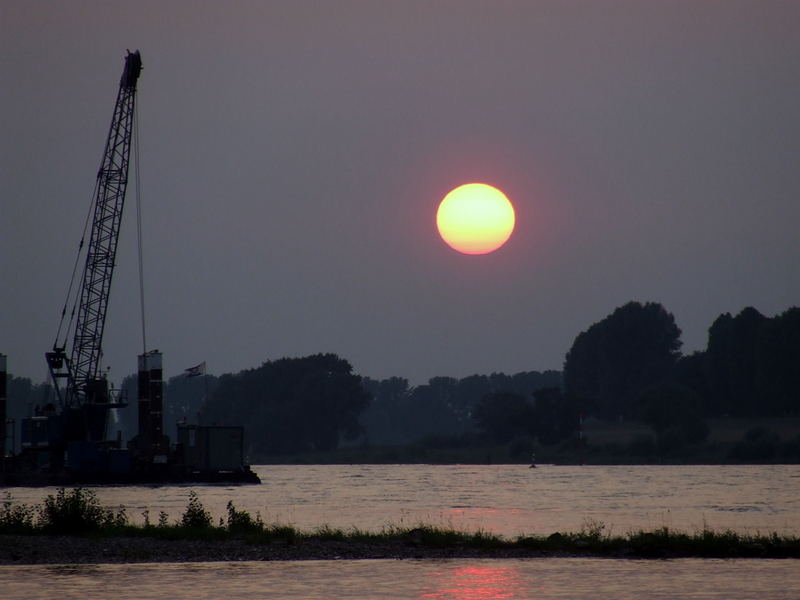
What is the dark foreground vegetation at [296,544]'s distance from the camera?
4512 cm

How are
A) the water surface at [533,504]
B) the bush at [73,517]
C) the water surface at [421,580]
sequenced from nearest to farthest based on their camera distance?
1. the water surface at [421,580]
2. the bush at [73,517]
3. the water surface at [533,504]

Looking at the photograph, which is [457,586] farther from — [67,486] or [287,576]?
[67,486]

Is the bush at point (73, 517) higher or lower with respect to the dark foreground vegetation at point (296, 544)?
higher

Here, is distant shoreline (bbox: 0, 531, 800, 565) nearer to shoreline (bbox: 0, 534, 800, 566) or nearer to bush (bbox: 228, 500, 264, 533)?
shoreline (bbox: 0, 534, 800, 566)

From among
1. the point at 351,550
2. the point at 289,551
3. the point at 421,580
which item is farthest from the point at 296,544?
the point at 421,580

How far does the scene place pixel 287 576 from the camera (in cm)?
3931

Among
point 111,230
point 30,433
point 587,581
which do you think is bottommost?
point 587,581

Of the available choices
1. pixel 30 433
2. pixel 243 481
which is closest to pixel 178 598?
pixel 243 481

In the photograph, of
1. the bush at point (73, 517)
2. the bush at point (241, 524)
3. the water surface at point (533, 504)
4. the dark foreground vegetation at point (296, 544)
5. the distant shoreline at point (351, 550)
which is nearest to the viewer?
the distant shoreline at point (351, 550)

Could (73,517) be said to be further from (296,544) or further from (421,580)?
(421,580)

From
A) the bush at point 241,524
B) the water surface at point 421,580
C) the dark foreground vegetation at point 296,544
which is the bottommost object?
the water surface at point 421,580

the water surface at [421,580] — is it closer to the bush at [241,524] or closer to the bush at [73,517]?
the bush at [241,524]

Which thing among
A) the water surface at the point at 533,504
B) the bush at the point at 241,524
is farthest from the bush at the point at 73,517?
the water surface at the point at 533,504

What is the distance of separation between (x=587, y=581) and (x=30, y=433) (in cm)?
15427
